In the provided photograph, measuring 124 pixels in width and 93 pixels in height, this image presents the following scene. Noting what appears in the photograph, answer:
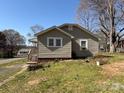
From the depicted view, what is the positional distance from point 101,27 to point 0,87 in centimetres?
3364

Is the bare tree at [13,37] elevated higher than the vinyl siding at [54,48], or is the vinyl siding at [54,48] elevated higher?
the bare tree at [13,37]

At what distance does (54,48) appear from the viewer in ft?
79.9

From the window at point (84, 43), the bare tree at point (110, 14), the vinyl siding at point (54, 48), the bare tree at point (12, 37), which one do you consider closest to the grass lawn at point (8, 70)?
the vinyl siding at point (54, 48)

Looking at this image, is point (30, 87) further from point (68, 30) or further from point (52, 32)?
point (68, 30)

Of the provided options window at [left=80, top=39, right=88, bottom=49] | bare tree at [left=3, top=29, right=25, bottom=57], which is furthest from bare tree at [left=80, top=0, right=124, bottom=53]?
bare tree at [left=3, top=29, right=25, bottom=57]

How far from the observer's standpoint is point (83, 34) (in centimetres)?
2716

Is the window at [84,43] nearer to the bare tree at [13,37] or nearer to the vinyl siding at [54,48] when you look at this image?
the vinyl siding at [54,48]

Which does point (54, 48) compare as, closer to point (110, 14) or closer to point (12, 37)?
point (110, 14)

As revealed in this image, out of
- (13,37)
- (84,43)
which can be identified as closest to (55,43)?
(84,43)

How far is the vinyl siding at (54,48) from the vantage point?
24109 mm

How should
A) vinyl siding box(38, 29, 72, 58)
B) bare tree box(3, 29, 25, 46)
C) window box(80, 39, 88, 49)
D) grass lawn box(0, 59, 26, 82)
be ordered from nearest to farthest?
grass lawn box(0, 59, 26, 82)
vinyl siding box(38, 29, 72, 58)
window box(80, 39, 88, 49)
bare tree box(3, 29, 25, 46)

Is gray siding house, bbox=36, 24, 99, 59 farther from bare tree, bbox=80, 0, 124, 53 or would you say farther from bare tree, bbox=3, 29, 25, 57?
bare tree, bbox=3, 29, 25, 57

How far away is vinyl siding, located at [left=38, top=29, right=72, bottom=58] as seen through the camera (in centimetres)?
2411

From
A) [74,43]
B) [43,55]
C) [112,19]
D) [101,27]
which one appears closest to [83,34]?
[74,43]
